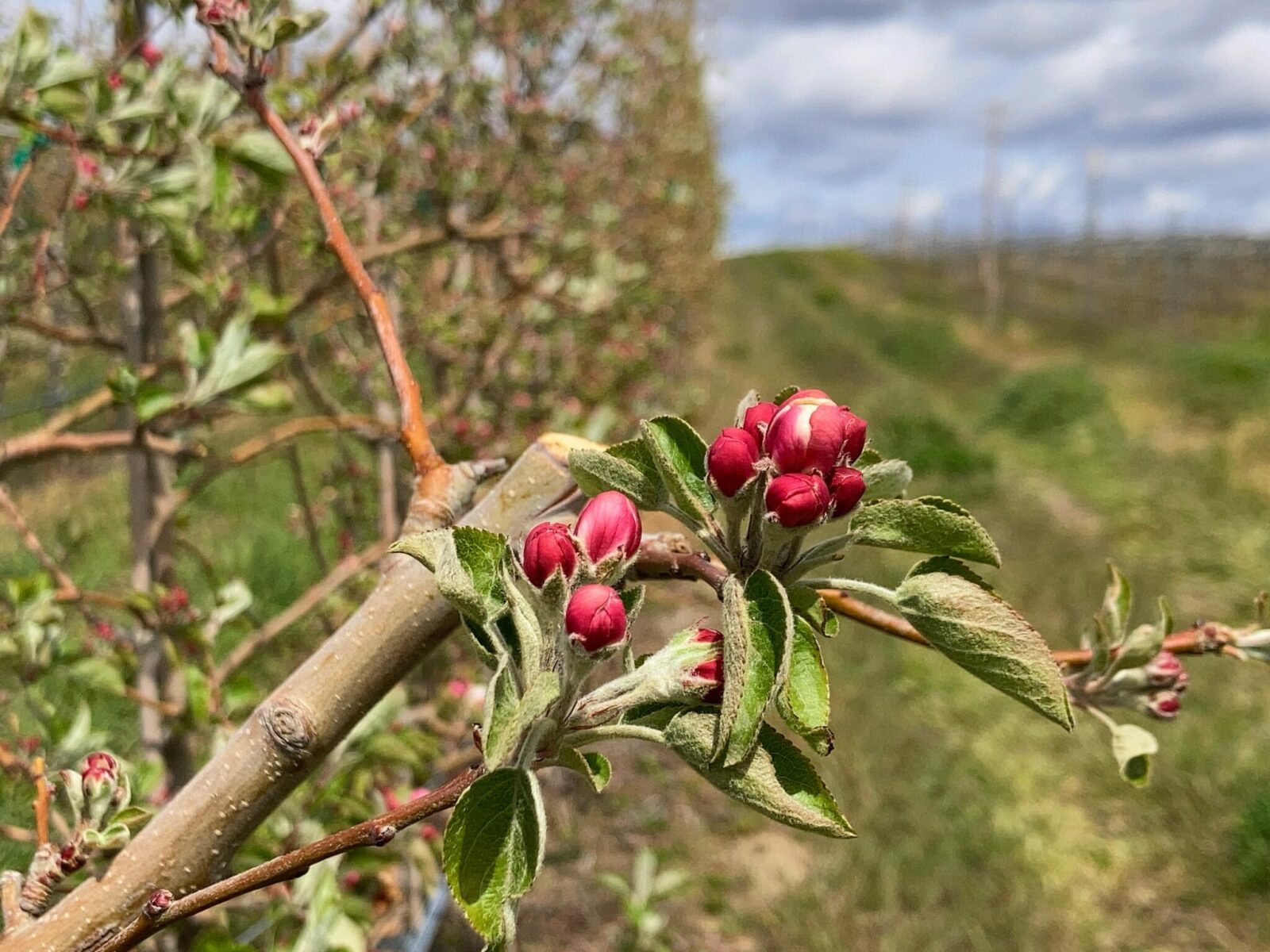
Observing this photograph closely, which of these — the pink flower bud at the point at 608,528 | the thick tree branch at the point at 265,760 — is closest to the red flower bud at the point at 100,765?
the thick tree branch at the point at 265,760

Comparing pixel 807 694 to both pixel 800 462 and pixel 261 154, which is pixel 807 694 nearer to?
pixel 800 462

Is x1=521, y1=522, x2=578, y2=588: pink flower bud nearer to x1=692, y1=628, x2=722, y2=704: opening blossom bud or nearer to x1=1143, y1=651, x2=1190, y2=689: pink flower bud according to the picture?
x1=692, y1=628, x2=722, y2=704: opening blossom bud

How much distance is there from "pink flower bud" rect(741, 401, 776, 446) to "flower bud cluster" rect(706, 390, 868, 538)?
1 centimetres

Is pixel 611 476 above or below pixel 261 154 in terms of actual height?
below

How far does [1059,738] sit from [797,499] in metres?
4.52

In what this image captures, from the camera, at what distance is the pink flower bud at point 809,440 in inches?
15.1

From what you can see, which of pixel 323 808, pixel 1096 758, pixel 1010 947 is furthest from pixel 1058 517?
pixel 323 808

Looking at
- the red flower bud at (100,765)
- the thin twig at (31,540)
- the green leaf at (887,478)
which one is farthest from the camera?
the thin twig at (31,540)

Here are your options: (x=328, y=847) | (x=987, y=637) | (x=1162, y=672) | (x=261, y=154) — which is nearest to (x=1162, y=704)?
(x=1162, y=672)

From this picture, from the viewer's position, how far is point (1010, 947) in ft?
9.12

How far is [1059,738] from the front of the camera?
14.0 ft

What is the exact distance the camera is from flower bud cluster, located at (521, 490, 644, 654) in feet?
1.18

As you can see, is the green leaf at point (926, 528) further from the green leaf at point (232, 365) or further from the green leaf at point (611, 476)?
the green leaf at point (232, 365)

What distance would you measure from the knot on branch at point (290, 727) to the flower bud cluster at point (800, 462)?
0.24 metres
